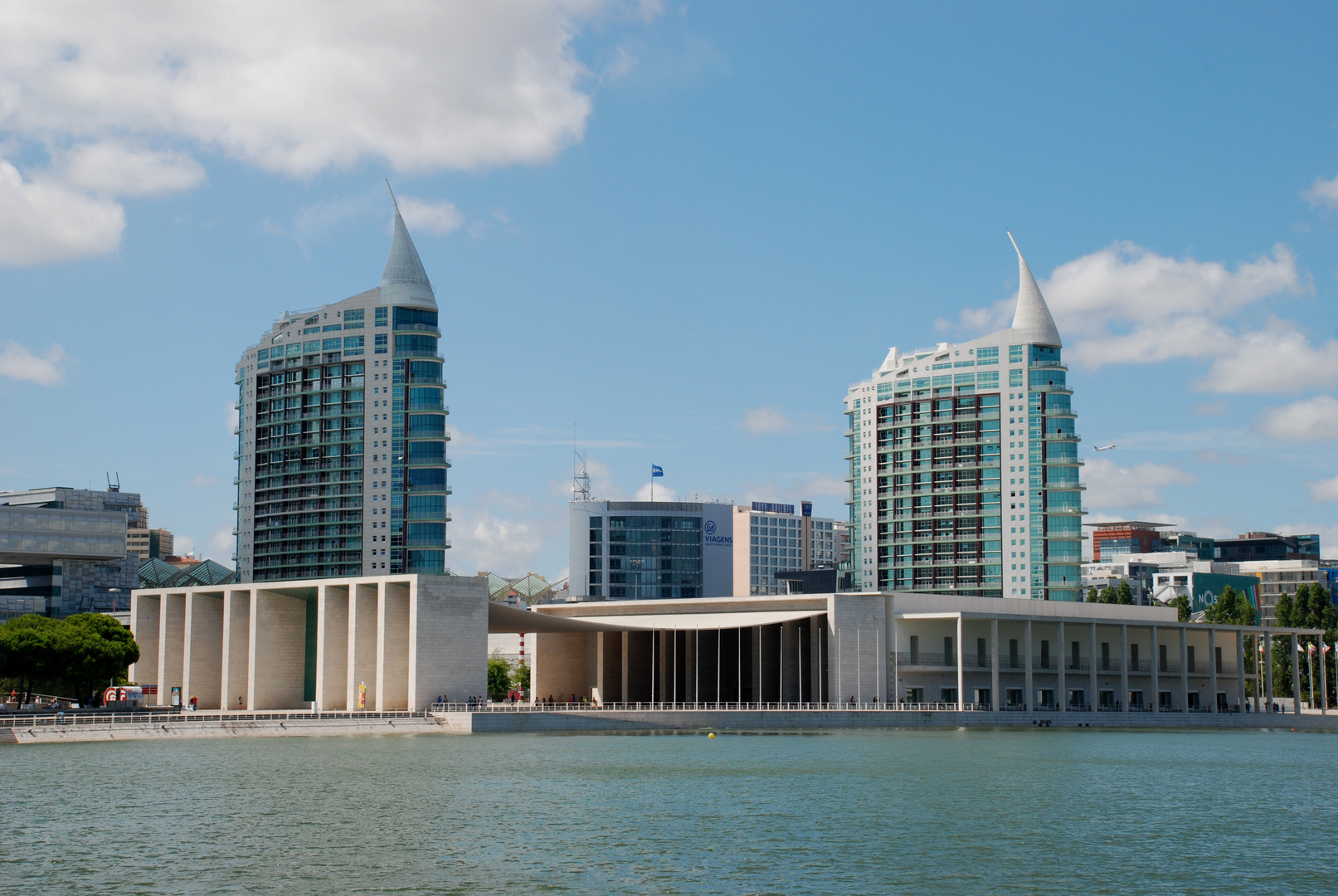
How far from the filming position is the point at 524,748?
75.9 metres

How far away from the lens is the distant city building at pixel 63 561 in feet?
495

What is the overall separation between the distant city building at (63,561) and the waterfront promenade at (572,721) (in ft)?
210

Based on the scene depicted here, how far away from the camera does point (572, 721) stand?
9288cm

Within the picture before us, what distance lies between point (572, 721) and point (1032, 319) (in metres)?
88.0

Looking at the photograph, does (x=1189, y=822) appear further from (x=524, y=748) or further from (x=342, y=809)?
(x=524, y=748)

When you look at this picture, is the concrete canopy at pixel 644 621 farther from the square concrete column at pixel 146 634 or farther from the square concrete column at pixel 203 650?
the square concrete column at pixel 146 634

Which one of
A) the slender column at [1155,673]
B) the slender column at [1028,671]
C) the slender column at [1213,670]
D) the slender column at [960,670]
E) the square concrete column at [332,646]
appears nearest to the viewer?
the square concrete column at [332,646]

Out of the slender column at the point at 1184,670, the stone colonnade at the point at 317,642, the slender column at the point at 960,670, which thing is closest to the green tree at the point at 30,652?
the stone colonnade at the point at 317,642

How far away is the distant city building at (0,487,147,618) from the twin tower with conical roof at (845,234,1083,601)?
79934mm

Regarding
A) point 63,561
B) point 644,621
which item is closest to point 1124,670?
point 644,621

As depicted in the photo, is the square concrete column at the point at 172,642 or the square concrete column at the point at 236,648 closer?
the square concrete column at the point at 236,648

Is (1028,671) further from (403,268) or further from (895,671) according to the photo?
(403,268)

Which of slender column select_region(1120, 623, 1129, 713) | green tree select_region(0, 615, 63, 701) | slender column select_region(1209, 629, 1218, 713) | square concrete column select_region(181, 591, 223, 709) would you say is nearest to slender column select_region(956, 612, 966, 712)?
slender column select_region(1120, 623, 1129, 713)

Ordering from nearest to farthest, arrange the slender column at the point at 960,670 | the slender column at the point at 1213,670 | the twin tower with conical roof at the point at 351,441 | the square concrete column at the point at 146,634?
1. the slender column at the point at 960,670
2. the square concrete column at the point at 146,634
3. the slender column at the point at 1213,670
4. the twin tower with conical roof at the point at 351,441
